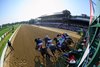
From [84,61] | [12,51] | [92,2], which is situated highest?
[92,2]

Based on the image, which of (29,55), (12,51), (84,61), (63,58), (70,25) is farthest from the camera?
(70,25)

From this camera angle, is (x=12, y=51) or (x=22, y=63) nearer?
(x=22, y=63)

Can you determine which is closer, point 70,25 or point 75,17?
point 75,17

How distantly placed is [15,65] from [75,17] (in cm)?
1962

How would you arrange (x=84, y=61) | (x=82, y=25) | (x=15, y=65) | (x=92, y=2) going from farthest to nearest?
(x=82, y=25), (x=15, y=65), (x=92, y=2), (x=84, y=61)

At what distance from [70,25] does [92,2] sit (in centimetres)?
2567

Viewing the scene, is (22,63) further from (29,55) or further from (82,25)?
(82,25)

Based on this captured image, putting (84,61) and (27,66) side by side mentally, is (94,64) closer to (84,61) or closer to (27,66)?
(84,61)

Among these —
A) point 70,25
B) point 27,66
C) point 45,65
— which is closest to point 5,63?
point 27,66

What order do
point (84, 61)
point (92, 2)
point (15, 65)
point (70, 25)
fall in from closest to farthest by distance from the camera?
point (84, 61), point (92, 2), point (15, 65), point (70, 25)

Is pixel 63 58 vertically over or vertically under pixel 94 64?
under

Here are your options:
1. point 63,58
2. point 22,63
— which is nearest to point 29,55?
point 22,63

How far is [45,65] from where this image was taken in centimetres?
1380

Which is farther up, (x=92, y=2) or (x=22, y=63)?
(x=92, y=2)
